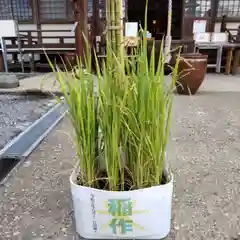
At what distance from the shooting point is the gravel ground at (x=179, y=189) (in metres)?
1.34

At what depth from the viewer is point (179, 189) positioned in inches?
66.4

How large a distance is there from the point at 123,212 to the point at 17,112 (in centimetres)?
280

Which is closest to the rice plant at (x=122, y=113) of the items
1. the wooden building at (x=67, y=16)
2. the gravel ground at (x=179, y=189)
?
the gravel ground at (x=179, y=189)

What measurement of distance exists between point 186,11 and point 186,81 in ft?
10.4

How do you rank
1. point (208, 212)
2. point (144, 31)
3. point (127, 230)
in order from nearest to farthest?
point (144, 31) < point (127, 230) < point (208, 212)

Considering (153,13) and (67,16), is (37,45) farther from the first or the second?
(153,13)

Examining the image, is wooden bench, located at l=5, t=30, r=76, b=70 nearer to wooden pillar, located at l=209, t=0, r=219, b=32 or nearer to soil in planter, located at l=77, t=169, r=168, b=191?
wooden pillar, located at l=209, t=0, r=219, b=32

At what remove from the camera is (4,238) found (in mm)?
1292

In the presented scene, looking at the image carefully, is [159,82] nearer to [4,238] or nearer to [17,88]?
[4,238]

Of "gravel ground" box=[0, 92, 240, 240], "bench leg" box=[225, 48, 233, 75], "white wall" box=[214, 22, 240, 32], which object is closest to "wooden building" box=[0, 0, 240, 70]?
"white wall" box=[214, 22, 240, 32]

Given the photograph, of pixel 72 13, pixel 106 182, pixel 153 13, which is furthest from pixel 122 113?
pixel 153 13

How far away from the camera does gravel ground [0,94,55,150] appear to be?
112 inches

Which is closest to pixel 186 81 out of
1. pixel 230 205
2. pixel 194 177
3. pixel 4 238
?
pixel 194 177

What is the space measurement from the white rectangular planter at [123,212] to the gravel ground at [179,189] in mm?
159
